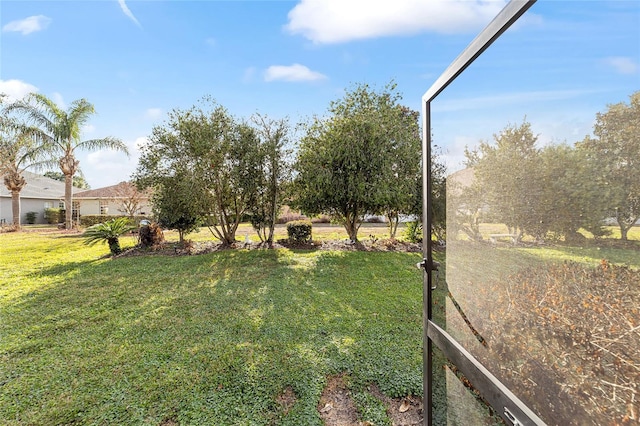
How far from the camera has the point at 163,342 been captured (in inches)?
122

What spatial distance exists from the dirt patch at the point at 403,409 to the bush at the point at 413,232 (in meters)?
6.16

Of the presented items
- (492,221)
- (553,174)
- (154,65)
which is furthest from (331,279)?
(154,65)

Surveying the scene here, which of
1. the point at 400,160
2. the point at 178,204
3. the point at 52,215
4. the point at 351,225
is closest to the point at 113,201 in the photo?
the point at 52,215

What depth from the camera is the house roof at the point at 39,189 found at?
1900 centimetres

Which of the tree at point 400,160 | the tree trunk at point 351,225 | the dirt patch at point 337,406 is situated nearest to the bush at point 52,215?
the tree trunk at point 351,225

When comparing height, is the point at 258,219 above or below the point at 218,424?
above

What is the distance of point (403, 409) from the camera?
2129 millimetres

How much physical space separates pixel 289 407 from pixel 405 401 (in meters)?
0.86

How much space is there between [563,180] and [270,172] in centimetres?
750

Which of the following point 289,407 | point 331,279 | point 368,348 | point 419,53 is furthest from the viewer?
point 331,279

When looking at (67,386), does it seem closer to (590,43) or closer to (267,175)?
(590,43)

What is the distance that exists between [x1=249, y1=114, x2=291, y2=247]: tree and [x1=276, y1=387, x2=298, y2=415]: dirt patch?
6.18 metres

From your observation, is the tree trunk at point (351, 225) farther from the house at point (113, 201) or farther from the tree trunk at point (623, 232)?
the house at point (113, 201)

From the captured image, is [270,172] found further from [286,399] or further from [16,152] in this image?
[16,152]
